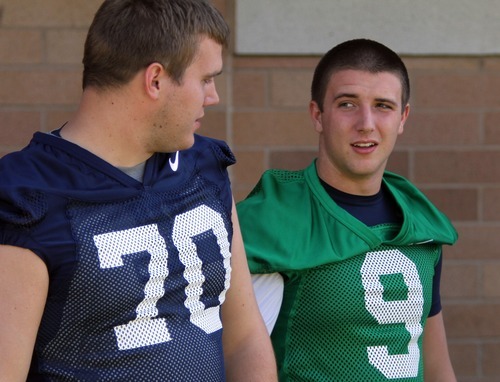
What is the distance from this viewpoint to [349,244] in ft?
9.89

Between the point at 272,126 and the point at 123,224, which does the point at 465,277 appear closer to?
the point at 272,126

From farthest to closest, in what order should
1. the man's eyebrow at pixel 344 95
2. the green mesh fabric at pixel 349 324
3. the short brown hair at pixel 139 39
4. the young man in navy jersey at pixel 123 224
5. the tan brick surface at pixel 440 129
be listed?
1. the tan brick surface at pixel 440 129
2. the man's eyebrow at pixel 344 95
3. the green mesh fabric at pixel 349 324
4. the short brown hair at pixel 139 39
5. the young man in navy jersey at pixel 123 224

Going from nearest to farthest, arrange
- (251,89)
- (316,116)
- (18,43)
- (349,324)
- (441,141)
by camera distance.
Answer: (349,324)
(316,116)
(18,43)
(251,89)
(441,141)

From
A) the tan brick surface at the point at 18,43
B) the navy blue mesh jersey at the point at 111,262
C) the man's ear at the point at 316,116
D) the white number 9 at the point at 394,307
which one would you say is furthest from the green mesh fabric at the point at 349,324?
the tan brick surface at the point at 18,43

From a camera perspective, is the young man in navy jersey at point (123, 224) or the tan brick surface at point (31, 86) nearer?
the young man in navy jersey at point (123, 224)

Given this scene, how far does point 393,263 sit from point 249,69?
140 cm

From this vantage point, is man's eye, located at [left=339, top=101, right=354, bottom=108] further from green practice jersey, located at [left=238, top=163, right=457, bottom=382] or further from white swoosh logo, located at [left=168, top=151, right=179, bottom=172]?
white swoosh logo, located at [left=168, top=151, right=179, bottom=172]

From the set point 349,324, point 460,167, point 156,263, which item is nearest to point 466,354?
point 460,167

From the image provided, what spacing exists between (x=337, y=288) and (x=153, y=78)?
0.95 metres

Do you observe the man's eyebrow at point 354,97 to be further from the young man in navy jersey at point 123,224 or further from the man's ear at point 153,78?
the man's ear at point 153,78

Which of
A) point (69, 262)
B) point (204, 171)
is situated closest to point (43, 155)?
point (69, 262)

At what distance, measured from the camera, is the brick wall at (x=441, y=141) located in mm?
4188

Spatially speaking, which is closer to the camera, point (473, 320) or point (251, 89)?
point (251, 89)

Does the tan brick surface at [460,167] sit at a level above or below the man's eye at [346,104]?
below
